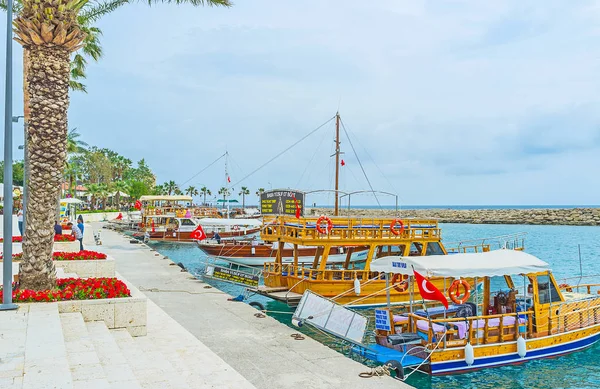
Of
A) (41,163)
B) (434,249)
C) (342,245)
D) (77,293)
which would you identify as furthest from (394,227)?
(41,163)

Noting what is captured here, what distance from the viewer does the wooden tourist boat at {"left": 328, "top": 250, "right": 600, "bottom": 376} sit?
1184 centimetres

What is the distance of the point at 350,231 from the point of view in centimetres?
1984

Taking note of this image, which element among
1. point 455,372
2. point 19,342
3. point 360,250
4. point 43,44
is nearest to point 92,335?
point 19,342

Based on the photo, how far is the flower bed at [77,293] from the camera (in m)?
9.90

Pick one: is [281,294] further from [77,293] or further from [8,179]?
[8,179]

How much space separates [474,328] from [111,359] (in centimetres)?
888

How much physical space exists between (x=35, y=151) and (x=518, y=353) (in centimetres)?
1252

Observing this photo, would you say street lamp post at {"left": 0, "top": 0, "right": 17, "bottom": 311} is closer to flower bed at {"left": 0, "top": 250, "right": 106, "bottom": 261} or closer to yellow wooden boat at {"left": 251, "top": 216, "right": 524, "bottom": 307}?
flower bed at {"left": 0, "top": 250, "right": 106, "bottom": 261}

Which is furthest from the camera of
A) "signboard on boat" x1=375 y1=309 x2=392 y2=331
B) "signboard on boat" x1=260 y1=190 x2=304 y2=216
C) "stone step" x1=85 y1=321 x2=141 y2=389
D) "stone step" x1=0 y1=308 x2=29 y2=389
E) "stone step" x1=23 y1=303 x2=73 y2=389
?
"signboard on boat" x1=260 y1=190 x2=304 y2=216

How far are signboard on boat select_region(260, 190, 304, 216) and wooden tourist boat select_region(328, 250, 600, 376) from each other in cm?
1278

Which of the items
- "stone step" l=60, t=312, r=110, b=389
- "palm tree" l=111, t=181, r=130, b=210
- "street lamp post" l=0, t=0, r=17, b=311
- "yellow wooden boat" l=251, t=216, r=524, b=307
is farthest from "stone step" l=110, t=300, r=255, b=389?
"palm tree" l=111, t=181, r=130, b=210

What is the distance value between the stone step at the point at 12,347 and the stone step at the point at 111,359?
107cm

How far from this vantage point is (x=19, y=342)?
7.47m

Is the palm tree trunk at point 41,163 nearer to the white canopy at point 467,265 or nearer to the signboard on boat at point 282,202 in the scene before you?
the white canopy at point 467,265
